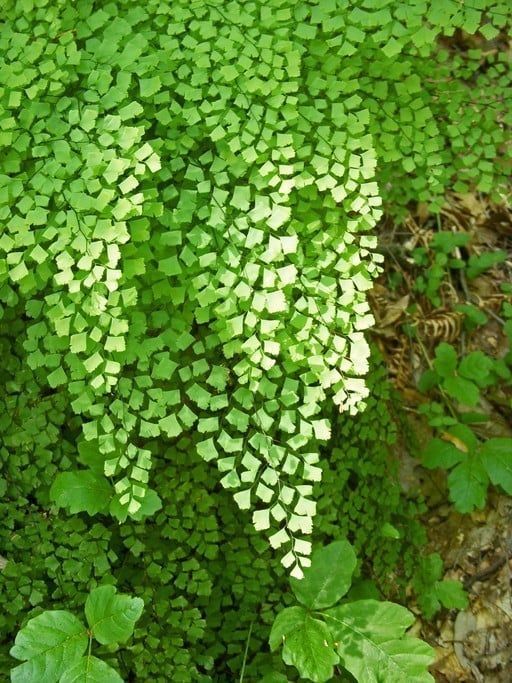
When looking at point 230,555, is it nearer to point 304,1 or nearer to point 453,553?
point 453,553

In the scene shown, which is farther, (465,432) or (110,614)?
(465,432)

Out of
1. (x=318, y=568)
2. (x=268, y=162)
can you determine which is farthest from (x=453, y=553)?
(x=268, y=162)

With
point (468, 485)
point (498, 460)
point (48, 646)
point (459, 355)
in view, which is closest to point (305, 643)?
point (48, 646)

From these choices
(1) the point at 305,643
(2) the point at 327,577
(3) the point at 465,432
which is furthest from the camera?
(3) the point at 465,432

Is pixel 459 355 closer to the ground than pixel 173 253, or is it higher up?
closer to the ground

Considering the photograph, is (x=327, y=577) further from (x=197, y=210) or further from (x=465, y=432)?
(x=197, y=210)

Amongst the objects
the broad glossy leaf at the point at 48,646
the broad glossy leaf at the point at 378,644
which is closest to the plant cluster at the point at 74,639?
the broad glossy leaf at the point at 48,646
